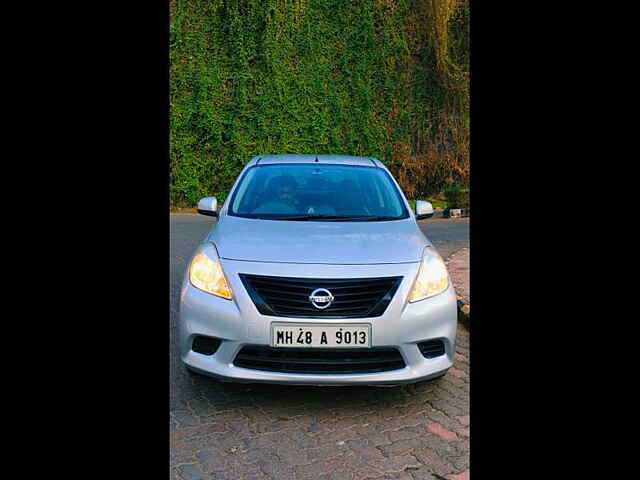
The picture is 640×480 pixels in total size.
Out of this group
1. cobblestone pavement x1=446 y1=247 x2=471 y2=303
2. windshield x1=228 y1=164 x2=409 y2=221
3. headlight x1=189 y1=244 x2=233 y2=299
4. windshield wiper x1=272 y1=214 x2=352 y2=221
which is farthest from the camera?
cobblestone pavement x1=446 y1=247 x2=471 y2=303

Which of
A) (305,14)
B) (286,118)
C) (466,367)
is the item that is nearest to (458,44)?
(305,14)

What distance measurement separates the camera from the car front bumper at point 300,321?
277 cm

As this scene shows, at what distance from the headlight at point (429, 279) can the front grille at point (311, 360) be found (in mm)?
381

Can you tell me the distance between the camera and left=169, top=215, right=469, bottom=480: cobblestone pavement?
2.44 metres

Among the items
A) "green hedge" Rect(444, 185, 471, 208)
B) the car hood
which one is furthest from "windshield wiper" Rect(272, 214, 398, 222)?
"green hedge" Rect(444, 185, 471, 208)

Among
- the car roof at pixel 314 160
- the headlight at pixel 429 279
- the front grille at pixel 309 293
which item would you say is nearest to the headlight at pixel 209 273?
the front grille at pixel 309 293

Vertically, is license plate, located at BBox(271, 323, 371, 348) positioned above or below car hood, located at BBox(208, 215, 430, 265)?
below

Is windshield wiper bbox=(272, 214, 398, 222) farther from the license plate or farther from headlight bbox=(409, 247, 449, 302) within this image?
the license plate

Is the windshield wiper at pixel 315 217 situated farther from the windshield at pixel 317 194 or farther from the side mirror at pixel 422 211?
the side mirror at pixel 422 211

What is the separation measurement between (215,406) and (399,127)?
1108 cm

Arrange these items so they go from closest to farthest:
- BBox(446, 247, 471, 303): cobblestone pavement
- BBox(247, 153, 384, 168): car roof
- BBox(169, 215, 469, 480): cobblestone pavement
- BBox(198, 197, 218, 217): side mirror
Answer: BBox(169, 215, 469, 480): cobblestone pavement → BBox(198, 197, 218, 217): side mirror → BBox(247, 153, 384, 168): car roof → BBox(446, 247, 471, 303): cobblestone pavement

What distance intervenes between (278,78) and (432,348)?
10375mm

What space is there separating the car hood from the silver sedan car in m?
0.01

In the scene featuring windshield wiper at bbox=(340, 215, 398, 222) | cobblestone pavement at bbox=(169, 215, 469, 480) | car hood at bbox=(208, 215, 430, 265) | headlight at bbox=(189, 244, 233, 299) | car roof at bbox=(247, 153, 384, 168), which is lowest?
cobblestone pavement at bbox=(169, 215, 469, 480)
